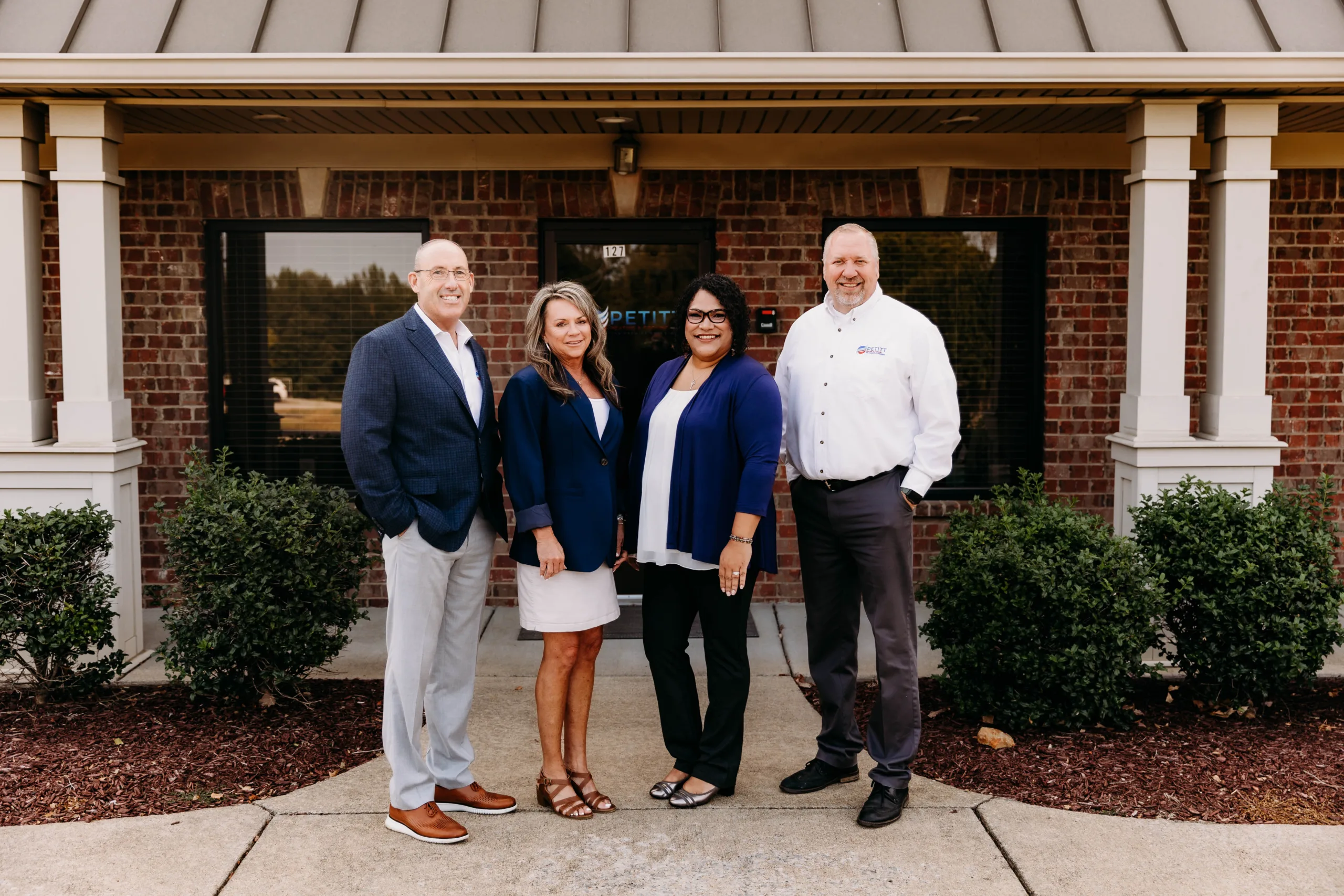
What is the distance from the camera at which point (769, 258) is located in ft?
21.0

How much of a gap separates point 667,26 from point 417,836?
3.51 m

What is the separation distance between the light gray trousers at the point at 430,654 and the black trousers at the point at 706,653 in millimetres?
592

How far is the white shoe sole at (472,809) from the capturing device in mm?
3688

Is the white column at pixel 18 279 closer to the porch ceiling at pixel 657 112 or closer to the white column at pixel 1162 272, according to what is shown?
the porch ceiling at pixel 657 112

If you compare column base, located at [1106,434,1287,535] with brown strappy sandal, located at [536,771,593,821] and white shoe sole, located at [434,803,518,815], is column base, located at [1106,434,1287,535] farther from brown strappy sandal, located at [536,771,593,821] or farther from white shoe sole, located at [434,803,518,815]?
white shoe sole, located at [434,803,518,815]

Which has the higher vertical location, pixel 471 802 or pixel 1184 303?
pixel 1184 303

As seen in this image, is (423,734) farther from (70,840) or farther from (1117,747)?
(1117,747)

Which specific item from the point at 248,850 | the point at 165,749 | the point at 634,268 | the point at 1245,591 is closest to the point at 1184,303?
the point at 1245,591

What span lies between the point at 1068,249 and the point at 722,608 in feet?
12.8

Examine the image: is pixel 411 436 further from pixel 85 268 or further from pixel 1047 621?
pixel 85 268

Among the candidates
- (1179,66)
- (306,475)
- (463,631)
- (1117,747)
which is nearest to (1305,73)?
(1179,66)

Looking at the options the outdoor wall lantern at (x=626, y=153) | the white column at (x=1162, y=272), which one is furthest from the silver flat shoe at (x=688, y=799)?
the outdoor wall lantern at (x=626, y=153)

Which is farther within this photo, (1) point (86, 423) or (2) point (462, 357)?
(1) point (86, 423)

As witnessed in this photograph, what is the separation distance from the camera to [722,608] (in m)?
3.65
